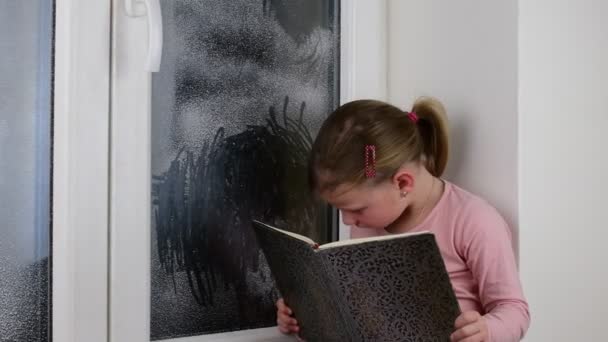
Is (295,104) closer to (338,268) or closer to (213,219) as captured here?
(213,219)

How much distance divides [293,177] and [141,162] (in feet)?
0.96

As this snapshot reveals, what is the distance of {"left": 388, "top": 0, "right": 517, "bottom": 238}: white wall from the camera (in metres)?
1.01

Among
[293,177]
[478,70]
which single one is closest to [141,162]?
[293,177]

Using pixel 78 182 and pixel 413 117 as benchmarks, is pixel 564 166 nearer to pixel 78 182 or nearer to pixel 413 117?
pixel 413 117

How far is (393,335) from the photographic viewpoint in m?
0.81

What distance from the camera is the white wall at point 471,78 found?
101 cm

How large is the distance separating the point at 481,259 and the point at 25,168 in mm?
679

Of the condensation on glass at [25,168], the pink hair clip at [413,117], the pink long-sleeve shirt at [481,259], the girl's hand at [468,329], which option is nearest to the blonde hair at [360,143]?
the pink hair clip at [413,117]

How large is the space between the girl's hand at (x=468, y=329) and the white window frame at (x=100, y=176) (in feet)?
1.55

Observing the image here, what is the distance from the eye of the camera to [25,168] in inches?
36.5

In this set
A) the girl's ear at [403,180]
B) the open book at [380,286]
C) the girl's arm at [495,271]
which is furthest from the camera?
the girl's ear at [403,180]

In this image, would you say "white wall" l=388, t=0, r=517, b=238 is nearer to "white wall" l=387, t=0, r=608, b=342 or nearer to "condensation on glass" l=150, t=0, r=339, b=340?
"white wall" l=387, t=0, r=608, b=342

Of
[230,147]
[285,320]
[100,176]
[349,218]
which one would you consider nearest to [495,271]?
[349,218]

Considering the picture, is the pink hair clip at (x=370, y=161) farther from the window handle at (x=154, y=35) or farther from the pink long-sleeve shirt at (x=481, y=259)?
the window handle at (x=154, y=35)
